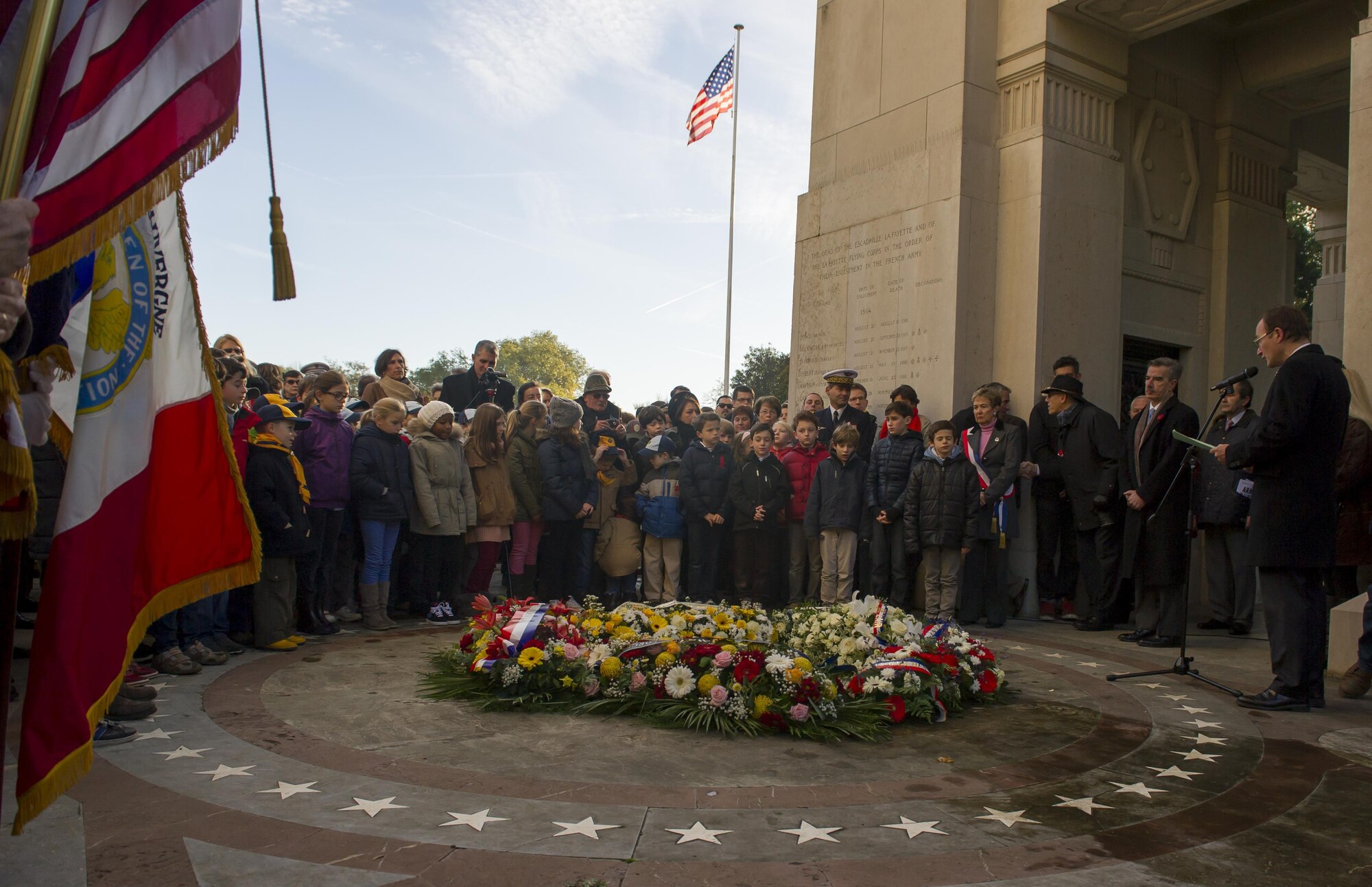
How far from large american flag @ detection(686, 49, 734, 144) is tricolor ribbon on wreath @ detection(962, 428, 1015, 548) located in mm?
15051

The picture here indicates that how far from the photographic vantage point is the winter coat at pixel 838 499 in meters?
9.19

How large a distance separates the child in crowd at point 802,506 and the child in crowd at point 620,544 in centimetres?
156

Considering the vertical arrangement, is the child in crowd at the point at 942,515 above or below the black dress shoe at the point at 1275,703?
above

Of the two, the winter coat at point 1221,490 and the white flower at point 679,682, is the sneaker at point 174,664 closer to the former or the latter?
the white flower at point 679,682

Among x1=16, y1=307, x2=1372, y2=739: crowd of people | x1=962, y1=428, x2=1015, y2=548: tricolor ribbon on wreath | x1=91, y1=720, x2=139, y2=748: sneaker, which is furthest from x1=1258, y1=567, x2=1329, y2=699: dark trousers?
x1=91, y1=720, x2=139, y2=748: sneaker

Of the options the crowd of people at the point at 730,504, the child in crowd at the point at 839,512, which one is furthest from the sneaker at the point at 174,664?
the child in crowd at the point at 839,512

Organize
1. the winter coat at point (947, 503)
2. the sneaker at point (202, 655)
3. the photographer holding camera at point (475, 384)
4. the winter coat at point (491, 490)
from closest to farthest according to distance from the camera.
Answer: the sneaker at point (202, 655), the winter coat at point (947, 503), the winter coat at point (491, 490), the photographer holding camera at point (475, 384)

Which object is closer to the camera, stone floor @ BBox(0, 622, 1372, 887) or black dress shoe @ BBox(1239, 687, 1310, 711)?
stone floor @ BBox(0, 622, 1372, 887)

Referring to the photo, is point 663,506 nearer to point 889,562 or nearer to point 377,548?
point 889,562

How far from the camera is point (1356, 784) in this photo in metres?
4.22

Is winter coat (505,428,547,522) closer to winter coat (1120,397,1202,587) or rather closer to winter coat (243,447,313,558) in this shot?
winter coat (243,447,313,558)

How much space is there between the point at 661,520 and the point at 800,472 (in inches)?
59.2

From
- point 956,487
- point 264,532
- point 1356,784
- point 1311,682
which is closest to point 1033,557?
point 956,487

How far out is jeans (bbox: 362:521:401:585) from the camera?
789 cm
